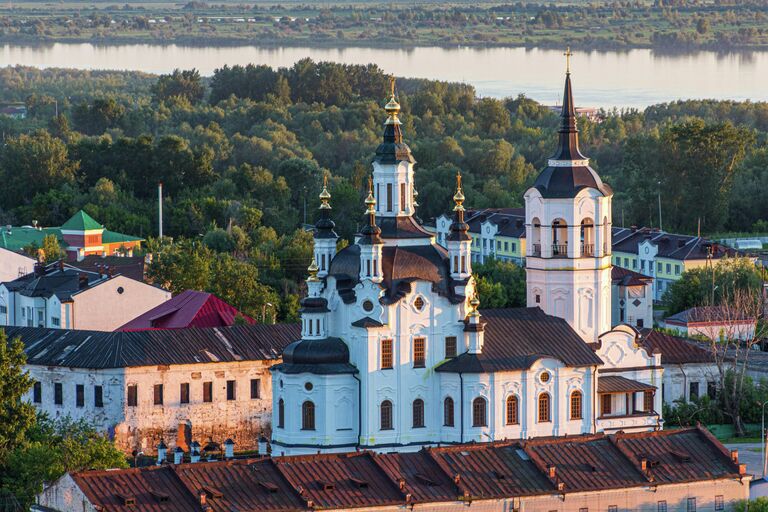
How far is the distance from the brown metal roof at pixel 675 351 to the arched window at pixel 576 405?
10051 mm

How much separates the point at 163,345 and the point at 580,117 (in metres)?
98.7

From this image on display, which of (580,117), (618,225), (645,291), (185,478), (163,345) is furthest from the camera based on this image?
(580,117)

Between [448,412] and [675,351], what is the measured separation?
14792 millimetres

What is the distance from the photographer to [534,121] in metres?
181

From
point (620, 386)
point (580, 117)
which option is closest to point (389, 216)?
point (620, 386)

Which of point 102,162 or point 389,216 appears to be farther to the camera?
point 102,162

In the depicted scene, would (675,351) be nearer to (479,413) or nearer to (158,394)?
(479,413)

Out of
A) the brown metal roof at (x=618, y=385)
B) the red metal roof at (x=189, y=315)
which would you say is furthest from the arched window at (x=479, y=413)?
the red metal roof at (x=189, y=315)

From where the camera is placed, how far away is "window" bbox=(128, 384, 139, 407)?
7594 cm

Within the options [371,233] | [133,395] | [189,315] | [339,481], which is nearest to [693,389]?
[189,315]

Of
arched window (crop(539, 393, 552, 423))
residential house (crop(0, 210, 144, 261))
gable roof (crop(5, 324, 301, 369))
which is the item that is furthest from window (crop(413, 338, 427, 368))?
residential house (crop(0, 210, 144, 261))

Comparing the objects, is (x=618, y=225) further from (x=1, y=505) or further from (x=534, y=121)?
(x=1, y=505)

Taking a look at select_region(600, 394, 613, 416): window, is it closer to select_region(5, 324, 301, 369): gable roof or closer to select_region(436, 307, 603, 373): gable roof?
select_region(436, 307, 603, 373): gable roof

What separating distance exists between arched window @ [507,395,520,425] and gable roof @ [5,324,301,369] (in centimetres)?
1076
